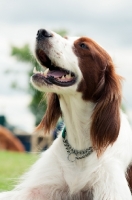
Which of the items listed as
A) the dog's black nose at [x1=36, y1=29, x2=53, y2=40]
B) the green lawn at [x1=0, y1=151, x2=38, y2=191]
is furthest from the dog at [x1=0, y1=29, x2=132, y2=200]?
the green lawn at [x1=0, y1=151, x2=38, y2=191]

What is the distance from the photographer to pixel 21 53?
41.4 metres

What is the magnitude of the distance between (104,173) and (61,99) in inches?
32.2

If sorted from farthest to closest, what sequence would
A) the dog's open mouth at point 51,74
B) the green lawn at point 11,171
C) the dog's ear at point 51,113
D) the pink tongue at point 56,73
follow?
the green lawn at point 11,171 → the dog's ear at point 51,113 → the pink tongue at point 56,73 → the dog's open mouth at point 51,74

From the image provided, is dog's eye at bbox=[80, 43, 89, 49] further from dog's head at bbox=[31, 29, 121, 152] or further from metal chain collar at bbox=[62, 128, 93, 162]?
metal chain collar at bbox=[62, 128, 93, 162]

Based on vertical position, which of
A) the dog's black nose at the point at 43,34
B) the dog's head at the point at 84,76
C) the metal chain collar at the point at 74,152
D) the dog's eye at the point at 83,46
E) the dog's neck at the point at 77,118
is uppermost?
the dog's black nose at the point at 43,34

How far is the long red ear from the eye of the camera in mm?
5055

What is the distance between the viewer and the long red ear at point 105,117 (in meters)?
5.05

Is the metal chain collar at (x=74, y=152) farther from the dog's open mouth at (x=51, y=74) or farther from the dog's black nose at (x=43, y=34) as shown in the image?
the dog's black nose at (x=43, y=34)

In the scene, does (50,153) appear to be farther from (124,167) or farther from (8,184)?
(8,184)

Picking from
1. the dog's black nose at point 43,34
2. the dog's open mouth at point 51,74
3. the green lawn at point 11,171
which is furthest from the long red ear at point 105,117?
the green lawn at point 11,171

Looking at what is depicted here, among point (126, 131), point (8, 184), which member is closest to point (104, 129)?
point (126, 131)

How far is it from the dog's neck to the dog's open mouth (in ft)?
0.62

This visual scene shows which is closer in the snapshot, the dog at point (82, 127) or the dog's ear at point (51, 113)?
the dog at point (82, 127)

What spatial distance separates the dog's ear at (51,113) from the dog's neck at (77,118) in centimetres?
18
